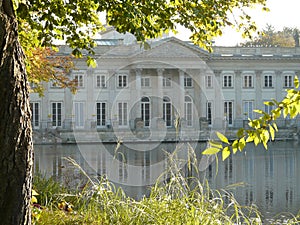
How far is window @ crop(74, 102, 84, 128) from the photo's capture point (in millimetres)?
44094

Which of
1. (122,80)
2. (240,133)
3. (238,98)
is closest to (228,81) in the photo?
(238,98)

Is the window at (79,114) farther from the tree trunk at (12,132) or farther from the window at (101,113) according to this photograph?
the tree trunk at (12,132)

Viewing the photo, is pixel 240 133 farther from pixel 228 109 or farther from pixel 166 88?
pixel 228 109

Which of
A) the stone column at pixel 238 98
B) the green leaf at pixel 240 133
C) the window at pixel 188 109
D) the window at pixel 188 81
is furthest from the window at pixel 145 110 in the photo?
the green leaf at pixel 240 133

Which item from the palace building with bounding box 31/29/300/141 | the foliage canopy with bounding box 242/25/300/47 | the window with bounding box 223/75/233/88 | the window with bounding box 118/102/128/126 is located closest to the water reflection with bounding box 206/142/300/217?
the palace building with bounding box 31/29/300/141

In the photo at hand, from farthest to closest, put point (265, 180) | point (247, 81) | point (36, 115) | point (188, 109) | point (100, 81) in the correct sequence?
point (247, 81)
point (188, 109)
point (100, 81)
point (36, 115)
point (265, 180)

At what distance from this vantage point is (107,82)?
148ft

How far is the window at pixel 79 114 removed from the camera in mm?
44094

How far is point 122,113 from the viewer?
4522 cm

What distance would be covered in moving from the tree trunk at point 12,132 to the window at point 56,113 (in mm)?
41178

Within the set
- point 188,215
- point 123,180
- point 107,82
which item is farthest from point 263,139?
point 107,82

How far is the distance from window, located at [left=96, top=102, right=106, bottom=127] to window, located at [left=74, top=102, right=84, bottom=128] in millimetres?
1127

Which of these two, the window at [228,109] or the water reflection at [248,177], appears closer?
the water reflection at [248,177]

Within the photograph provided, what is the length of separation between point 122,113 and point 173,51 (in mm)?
5852
